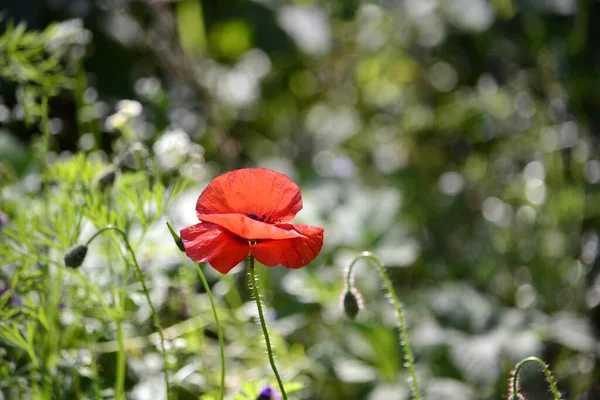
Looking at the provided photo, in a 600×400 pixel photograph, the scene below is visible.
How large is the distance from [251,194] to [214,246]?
0.09 meters

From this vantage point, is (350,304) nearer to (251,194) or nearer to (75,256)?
(251,194)

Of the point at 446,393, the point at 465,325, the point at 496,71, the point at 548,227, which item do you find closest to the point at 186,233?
the point at 446,393

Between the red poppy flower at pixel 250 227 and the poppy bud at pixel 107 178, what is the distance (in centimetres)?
32

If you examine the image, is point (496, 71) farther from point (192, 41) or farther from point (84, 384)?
point (84, 384)

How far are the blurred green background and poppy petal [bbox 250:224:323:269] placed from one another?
0.43 metres

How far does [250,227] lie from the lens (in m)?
0.80

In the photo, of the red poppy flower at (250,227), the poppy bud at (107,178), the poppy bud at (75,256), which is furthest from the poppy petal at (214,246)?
the poppy bud at (107,178)

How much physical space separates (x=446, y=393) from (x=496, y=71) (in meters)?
1.50

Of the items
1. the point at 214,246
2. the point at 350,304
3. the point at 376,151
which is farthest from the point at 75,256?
the point at 376,151

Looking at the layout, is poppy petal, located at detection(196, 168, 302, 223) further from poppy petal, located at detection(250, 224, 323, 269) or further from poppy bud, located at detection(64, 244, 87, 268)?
poppy bud, located at detection(64, 244, 87, 268)

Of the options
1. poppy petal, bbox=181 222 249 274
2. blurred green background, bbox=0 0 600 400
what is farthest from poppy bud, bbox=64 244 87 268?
blurred green background, bbox=0 0 600 400

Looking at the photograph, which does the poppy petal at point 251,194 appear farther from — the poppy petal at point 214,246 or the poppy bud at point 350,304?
the poppy bud at point 350,304

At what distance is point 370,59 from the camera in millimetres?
2840

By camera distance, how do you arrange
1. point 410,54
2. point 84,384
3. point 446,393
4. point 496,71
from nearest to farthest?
point 84,384
point 446,393
point 496,71
point 410,54
